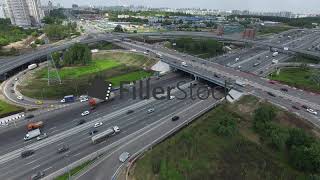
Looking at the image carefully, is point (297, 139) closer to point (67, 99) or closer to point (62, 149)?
point (62, 149)

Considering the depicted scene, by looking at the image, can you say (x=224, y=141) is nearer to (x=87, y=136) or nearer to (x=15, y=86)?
(x=87, y=136)

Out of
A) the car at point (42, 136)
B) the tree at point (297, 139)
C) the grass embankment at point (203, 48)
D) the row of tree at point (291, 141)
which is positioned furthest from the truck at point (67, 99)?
the grass embankment at point (203, 48)

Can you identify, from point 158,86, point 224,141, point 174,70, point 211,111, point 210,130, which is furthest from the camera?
point 174,70

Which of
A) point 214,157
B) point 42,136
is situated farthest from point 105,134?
point 214,157

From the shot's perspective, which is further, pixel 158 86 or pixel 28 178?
pixel 158 86

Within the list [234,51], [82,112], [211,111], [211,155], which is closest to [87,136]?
[82,112]

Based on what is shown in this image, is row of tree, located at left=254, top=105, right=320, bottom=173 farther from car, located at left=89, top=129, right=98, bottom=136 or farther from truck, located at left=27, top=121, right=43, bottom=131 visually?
truck, located at left=27, top=121, right=43, bottom=131

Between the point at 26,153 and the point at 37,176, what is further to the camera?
the point at 26,153

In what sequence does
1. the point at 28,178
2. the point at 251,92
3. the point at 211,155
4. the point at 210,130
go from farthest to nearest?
the point at 251,92, the point at 210,130, the point at 211,155, the point at 28,178
